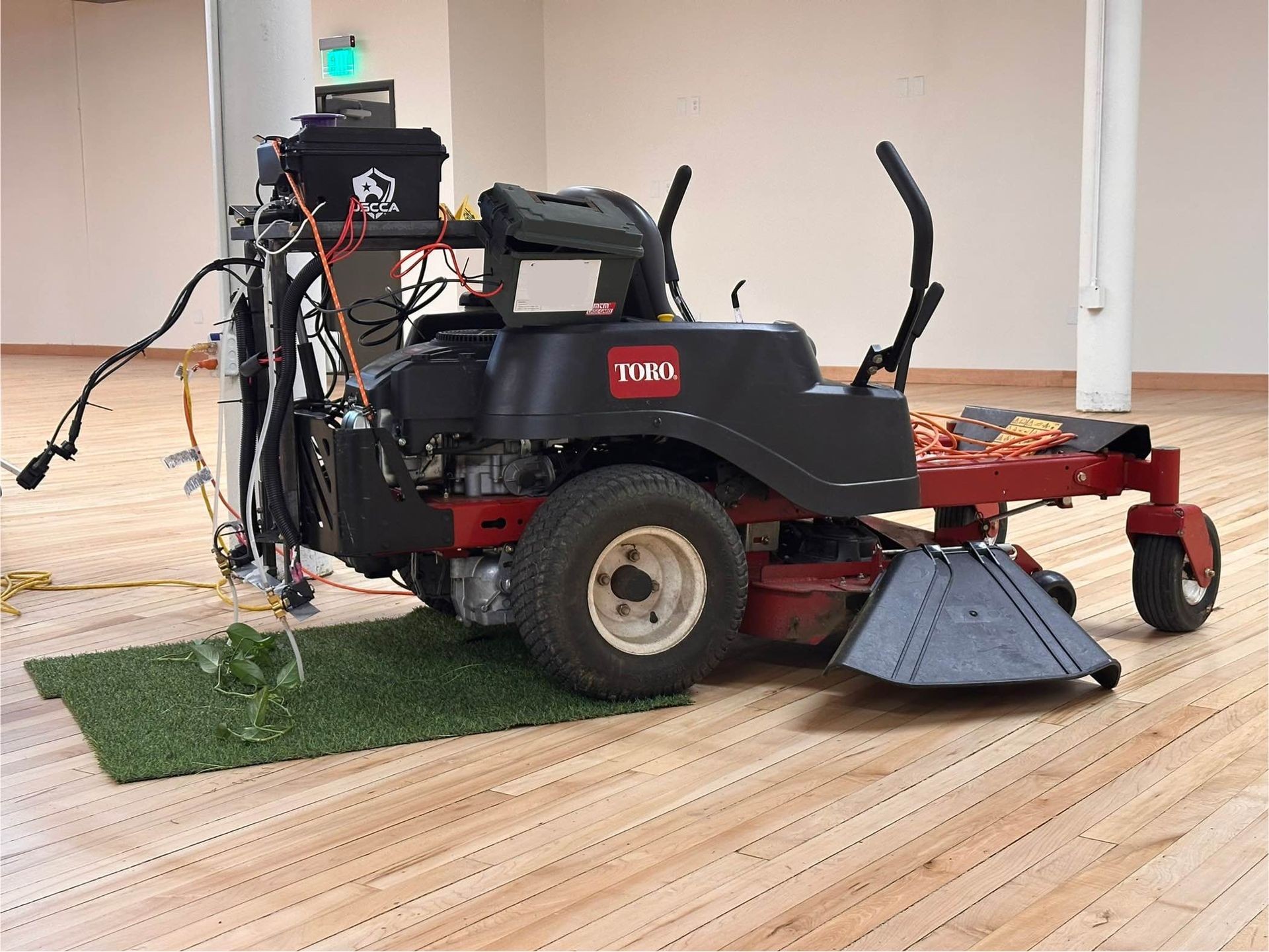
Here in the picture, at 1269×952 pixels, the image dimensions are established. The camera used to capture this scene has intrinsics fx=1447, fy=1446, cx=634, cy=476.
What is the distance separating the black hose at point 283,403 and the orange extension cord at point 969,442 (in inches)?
51.9

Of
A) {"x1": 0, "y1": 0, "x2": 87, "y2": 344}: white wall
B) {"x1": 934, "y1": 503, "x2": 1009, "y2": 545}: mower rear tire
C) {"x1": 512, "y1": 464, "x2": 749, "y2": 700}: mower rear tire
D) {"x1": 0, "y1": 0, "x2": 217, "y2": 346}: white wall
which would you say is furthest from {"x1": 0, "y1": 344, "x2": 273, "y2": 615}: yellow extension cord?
{"x1": 0, "y1": 0, "x2": 87, "y2": 344}: white wall

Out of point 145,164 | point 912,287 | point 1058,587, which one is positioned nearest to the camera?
point 912,287

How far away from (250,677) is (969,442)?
1.78 meters

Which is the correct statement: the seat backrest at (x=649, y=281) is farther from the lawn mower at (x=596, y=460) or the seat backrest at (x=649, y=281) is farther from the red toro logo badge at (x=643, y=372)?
the red toro logo badge at (x=643, y=372)

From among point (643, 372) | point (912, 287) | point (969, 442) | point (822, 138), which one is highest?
point (822, 138)

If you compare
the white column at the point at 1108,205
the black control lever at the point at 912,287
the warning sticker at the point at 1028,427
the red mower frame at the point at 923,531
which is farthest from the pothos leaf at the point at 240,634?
the white column at the point at 1108,205

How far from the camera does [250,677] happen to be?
2.74 metres

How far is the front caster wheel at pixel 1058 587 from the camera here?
10.3 ft

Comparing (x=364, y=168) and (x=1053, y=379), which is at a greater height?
(x=364, y=168)

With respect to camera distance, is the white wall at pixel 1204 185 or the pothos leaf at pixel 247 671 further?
the white wall at pixel 1204 185

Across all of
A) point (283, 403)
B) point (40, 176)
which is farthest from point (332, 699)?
point (40, 176)

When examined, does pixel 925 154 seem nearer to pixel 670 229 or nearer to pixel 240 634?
pixel 670 229

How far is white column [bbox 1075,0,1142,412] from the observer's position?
8.09 meters

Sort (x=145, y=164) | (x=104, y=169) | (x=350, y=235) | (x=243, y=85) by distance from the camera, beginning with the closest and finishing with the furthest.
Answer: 1. (x=350, y=235)
2. (x=243, y=85)
3. (x=145, y=164)
4. (x=104, y=169)
